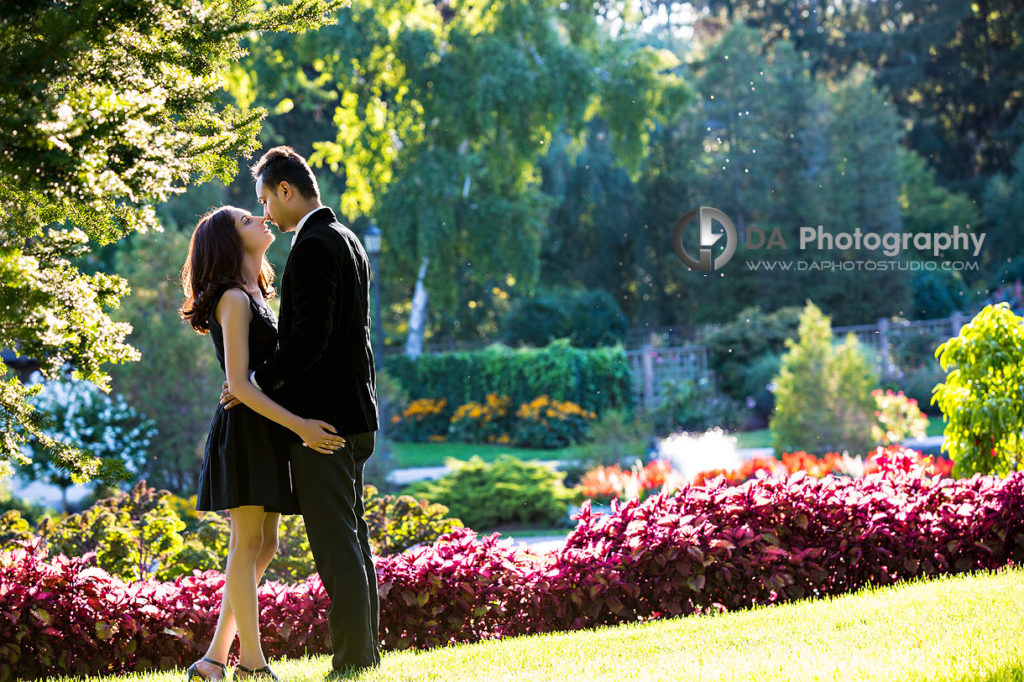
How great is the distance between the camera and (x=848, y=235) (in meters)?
26.1

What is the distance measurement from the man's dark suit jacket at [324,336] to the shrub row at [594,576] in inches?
50.7

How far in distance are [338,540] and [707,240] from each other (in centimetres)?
2319

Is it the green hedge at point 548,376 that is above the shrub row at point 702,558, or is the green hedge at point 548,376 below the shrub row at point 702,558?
above

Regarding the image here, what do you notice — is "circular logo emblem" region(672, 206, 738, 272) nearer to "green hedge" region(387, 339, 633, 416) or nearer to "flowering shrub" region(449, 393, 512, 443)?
"green hedge" region(387, 339, 633, 416)

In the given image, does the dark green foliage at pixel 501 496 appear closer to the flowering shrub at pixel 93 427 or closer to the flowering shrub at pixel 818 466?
the flowering shrub at pixel 818 466

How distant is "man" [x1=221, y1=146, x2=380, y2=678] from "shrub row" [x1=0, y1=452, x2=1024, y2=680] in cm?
103

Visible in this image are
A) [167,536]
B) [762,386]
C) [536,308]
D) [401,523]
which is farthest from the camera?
[536,308]

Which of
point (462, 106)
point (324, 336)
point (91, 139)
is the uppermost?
point (462, 106)

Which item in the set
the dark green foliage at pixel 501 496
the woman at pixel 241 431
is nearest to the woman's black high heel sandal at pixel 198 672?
the woman at pixel 241 431

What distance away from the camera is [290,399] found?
3.18 m

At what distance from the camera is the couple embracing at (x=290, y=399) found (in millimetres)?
3111

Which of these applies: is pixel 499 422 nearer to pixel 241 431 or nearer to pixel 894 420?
pixel 894 420

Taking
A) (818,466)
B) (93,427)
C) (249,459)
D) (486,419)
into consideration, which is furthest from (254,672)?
(486,419)

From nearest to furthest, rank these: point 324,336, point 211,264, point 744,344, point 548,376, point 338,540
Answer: point 324,336, point 338,540, point 211,264, point 548,376, point 744,344
